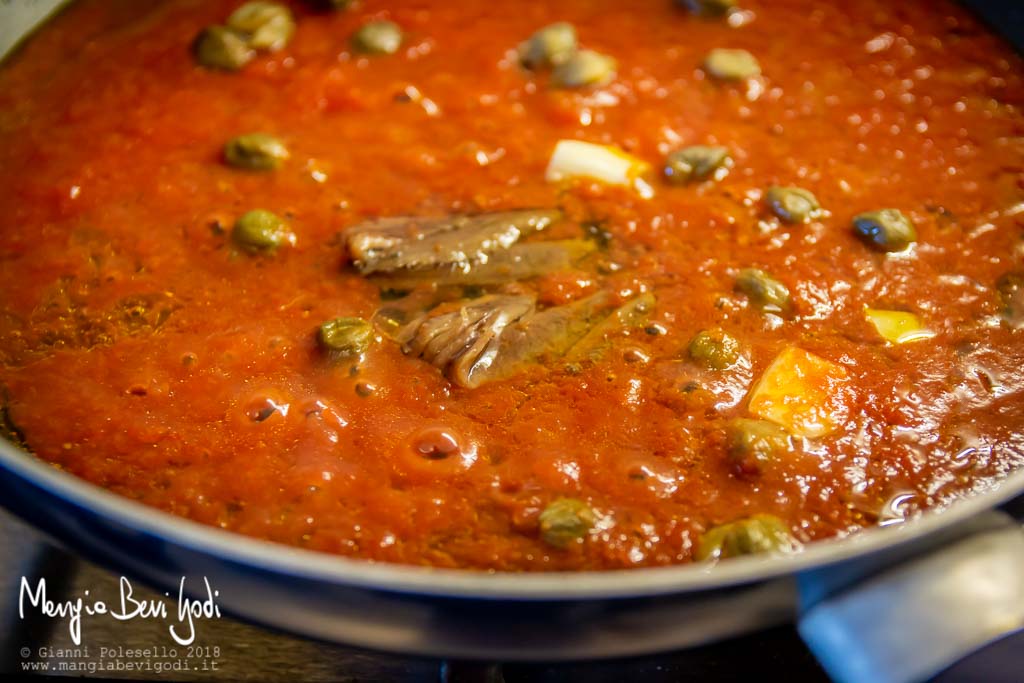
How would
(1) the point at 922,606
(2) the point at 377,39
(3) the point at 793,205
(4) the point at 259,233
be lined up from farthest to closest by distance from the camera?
(2) the point at 377,39, (3) the point at 793,205, (4) the point at 259,233, (1) the point at 922,606

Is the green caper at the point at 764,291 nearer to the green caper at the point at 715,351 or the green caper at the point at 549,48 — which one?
the green caper at the point at 715,351

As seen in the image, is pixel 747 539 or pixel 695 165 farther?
pixel 695 165

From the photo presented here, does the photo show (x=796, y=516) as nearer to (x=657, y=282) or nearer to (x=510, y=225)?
(x=657, y=282)

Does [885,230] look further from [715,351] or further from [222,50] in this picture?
[222,50]

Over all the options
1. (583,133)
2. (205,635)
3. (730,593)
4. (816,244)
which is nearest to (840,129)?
(816,244)

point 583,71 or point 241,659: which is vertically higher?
point 583,71

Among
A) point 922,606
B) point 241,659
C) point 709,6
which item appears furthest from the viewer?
point 709,6

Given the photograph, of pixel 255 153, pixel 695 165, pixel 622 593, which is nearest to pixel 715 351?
pixel 695 165
